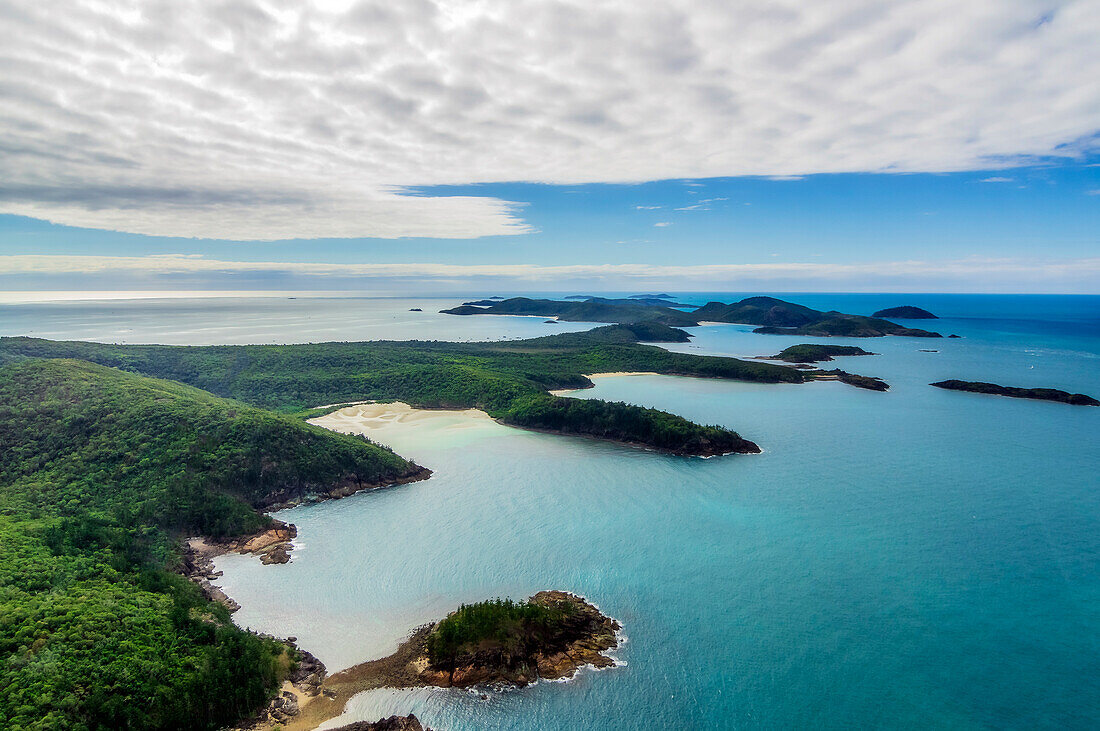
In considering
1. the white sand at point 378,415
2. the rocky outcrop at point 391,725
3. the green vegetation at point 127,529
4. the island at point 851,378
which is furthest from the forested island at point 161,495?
the island at point 851,378

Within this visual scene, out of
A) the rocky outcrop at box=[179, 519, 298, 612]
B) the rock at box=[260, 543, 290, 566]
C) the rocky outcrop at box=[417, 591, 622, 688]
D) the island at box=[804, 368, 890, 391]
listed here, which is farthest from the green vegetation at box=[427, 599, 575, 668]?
the island at box=[804, 368, 890, 391]

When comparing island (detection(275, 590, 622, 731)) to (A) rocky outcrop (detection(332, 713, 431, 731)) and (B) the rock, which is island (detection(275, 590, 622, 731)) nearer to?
(A) rocky outcrop (detection(332, 713, 431, 731))

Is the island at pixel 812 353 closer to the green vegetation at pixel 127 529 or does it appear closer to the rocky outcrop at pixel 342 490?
the rocky outcrop at pixel 342 490

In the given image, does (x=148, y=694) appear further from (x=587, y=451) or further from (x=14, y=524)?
(x=587, y=451)

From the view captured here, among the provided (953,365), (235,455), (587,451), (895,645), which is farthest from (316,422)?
(953,365)

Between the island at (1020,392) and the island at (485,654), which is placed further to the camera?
the island at (1020,392)

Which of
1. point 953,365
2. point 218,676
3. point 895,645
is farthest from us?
point 953,365
